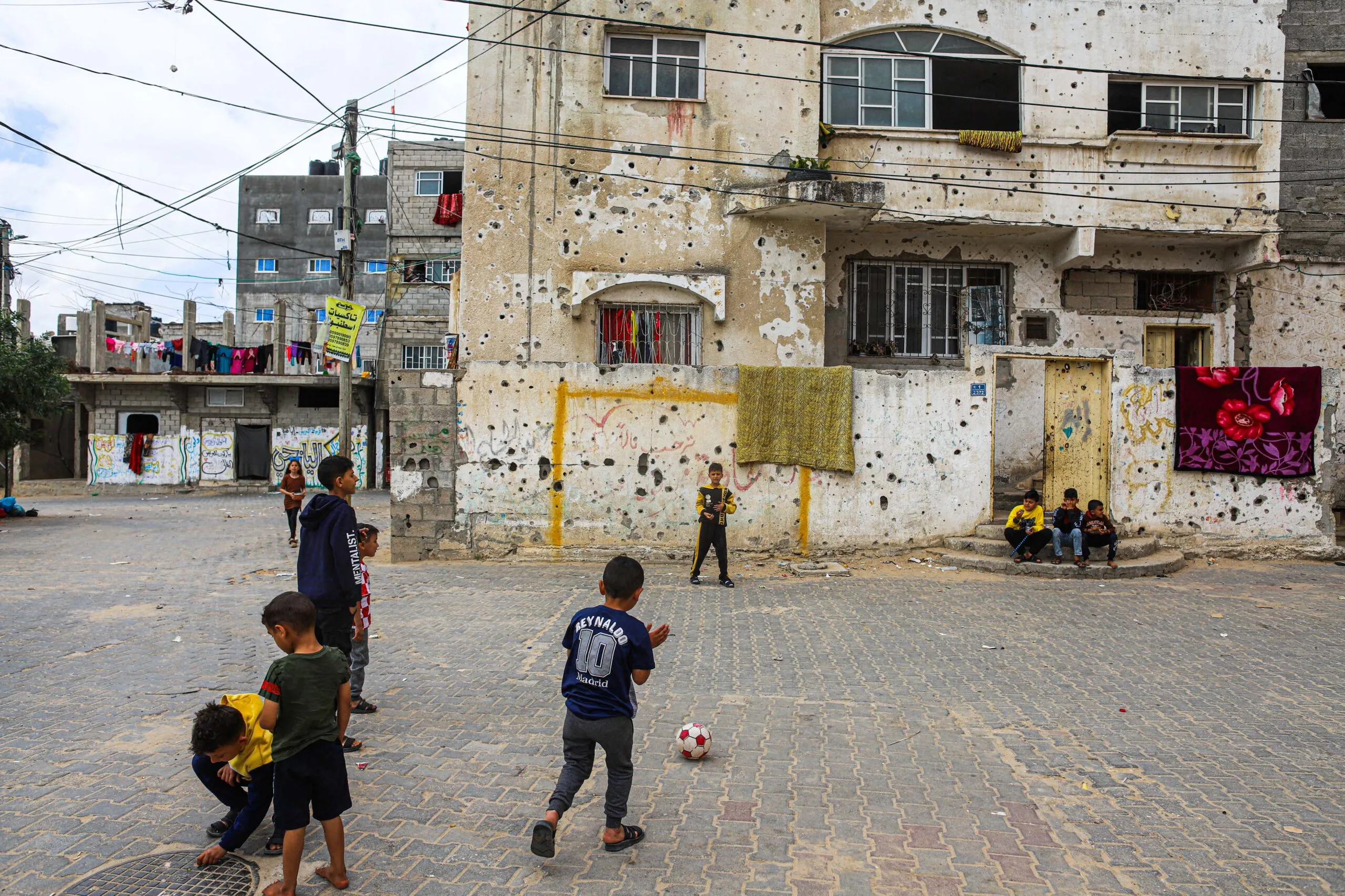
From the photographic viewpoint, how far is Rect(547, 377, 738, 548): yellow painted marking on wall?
12227 mm

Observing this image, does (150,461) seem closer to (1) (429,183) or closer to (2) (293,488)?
(1) (429,183)

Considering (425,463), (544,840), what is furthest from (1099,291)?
(544,840)

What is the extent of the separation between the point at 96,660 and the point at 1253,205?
17.5 meters

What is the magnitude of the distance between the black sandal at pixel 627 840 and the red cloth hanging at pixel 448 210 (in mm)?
33446

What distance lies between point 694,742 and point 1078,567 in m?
8.32

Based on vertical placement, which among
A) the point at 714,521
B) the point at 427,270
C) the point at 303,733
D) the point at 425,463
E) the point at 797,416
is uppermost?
the point at 427,270

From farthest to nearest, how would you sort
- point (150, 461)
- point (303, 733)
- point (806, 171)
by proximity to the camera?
point (150, 461) → point (806, 171) → point (303, 733)

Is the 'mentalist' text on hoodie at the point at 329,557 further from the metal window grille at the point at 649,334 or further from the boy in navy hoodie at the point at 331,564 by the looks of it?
the metal window grille at the point at 649,334

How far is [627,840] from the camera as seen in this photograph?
380 cm

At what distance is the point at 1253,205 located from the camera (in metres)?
14.8

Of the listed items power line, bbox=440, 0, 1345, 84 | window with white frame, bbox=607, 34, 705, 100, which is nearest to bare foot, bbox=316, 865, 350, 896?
power line, bbox=440, 0, 1345, 84

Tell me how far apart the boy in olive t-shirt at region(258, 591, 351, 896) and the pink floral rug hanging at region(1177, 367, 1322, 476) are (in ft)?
41.1

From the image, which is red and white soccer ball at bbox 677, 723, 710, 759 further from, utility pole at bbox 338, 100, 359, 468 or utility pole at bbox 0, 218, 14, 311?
utility pole at bbox 0, 218, 14, 311

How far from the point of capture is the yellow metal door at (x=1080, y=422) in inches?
492
